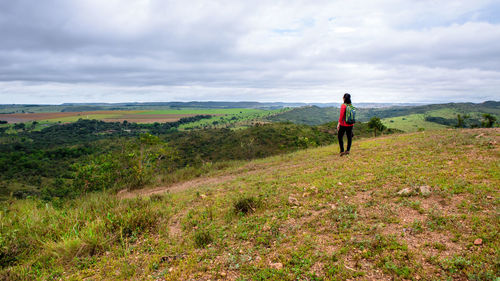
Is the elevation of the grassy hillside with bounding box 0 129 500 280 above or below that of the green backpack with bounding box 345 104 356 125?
below

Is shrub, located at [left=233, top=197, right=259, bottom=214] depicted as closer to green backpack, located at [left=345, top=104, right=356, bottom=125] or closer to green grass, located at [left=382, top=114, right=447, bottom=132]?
green backpack, located at [left=345, top=104, right=356, bottom=125]

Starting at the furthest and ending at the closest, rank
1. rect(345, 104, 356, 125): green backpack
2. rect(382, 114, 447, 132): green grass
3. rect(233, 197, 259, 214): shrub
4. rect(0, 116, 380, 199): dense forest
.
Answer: rect(382, 114, 447, 132): green grass → rect(0, 116, 380, 199): dense forest → rect(345, 104, 356, 125): green backpack → rect(233, 197, 259, 214): shrub

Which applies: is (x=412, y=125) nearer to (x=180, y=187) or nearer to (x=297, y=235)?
(x=180, y=187)

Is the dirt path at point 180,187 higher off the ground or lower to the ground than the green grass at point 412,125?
higher

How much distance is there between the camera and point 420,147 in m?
9.29

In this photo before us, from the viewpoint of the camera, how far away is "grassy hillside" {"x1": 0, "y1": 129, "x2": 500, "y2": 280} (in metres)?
3.02

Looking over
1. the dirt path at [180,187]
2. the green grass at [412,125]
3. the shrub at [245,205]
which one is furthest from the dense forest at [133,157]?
the green grass at [412,125]

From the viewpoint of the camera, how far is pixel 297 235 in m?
3.99

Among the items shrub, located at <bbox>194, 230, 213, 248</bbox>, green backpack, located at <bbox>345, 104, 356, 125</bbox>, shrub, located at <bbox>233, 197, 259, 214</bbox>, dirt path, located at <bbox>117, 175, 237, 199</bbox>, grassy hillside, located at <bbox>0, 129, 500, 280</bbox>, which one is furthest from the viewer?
dirt path, located at <bbox>117, 175, 237, 199</bbox>

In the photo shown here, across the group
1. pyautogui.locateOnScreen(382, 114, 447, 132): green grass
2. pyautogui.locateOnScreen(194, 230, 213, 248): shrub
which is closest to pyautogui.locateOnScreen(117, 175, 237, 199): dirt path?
pyautogui.locateOnScreen(194, 230, 213, 248): shrub

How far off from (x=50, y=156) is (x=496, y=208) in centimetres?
9702

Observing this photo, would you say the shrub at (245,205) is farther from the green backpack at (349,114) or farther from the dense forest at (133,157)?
the dense forest at (133,157)

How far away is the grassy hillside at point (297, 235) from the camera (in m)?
3.02

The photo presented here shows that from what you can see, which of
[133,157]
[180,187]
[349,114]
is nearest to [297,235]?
[349,114]
